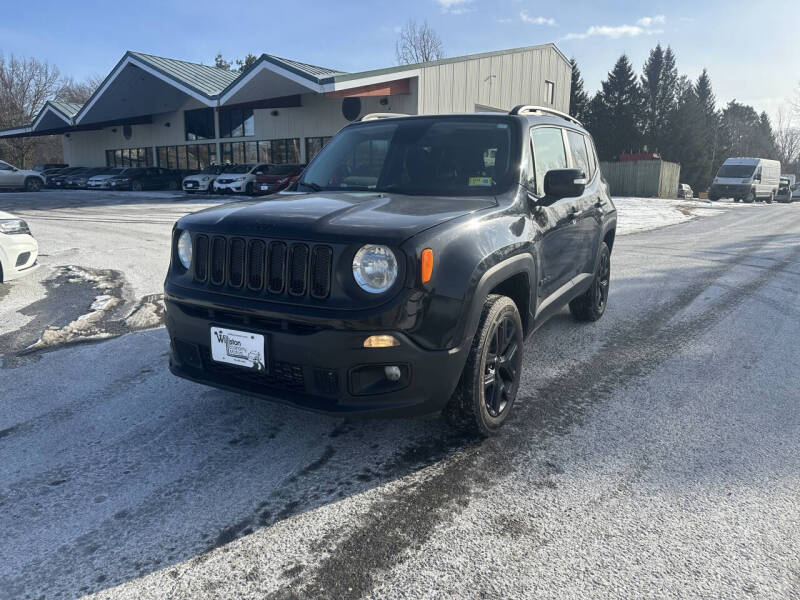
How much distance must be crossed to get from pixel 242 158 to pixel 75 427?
3118 centimetres

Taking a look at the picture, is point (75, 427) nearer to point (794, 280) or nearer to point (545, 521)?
point (545, 521)

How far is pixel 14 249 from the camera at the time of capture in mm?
6727

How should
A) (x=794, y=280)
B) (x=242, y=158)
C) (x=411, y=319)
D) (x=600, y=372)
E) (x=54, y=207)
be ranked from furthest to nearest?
(x=242, y=158) < (x=54, y=207) < (x=794, y=280) < (x=600, y=372) < (x=411, y=319)

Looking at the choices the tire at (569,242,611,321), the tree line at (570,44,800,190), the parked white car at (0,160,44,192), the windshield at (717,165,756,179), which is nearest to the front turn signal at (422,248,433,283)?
the tire at (569,242,611,321)

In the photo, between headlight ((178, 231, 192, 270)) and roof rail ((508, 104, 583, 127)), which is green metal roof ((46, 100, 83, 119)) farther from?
headlight ((178, 231, 192, 270))

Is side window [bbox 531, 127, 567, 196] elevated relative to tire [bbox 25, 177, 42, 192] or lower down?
elevated

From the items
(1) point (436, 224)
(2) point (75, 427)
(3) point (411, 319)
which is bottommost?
(2) point (75, 427)

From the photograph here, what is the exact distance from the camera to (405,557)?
2.30 meters

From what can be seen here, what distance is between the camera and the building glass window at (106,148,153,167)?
38.9 meters

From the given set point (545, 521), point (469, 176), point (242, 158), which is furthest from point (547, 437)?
point (242, 158)

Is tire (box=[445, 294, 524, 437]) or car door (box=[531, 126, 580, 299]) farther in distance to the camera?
car door (box=[531, 126, 580, 299])

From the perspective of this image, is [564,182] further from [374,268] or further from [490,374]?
[374,268]

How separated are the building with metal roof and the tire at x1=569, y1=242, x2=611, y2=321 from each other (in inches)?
642

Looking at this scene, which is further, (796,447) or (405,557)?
(796,447)
